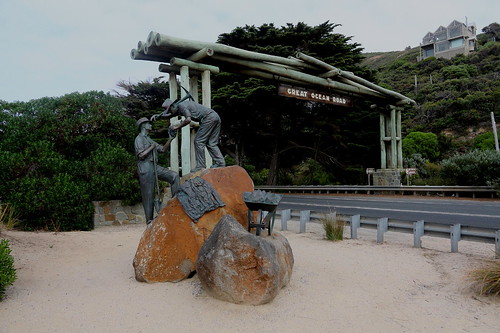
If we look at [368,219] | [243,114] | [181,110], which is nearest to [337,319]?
[181,110]

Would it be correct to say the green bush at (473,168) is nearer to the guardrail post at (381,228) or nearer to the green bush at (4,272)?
the guardrail post at (381,228)

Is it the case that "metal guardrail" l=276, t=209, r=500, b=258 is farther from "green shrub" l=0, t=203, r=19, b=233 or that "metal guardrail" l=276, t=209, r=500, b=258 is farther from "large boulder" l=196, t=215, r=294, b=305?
"green shrub" l=0, t=203, r=19, b=233

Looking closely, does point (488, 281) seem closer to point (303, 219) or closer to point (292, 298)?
point (292, 298)

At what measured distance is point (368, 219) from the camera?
8.27 m

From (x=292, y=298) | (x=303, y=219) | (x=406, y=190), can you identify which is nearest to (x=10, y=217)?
(x=303, y=219)

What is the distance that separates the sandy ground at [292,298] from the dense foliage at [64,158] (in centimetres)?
249

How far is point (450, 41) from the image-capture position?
199 ft

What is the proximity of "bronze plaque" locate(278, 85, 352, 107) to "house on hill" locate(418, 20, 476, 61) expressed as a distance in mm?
50120

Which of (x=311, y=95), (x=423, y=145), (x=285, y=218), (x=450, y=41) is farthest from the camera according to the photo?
(x=450, y=41)

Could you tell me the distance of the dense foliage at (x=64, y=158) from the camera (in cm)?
934

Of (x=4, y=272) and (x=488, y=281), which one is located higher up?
(x=4, y=272)

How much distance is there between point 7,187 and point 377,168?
58.5ft

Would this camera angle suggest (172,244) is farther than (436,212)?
No

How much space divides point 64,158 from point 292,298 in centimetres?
911
